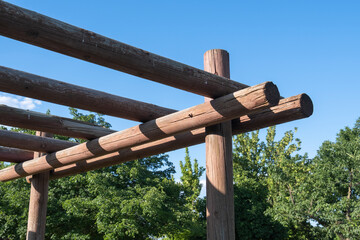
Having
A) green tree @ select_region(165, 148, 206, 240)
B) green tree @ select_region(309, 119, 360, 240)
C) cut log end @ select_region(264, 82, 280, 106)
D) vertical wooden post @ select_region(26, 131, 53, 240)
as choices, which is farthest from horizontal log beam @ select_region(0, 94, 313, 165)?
green tree @ select_region(309, 119, 360, 240)

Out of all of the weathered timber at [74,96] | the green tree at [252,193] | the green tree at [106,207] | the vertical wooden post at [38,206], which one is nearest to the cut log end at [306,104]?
the weathered timber at [74,96]

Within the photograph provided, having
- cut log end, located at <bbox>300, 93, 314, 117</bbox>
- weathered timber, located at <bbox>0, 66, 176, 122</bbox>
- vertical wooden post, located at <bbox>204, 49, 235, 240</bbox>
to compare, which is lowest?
vertical wooden post, located at <bbox>204, 49, 235, 240</bbox>

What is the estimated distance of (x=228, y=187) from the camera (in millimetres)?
3994

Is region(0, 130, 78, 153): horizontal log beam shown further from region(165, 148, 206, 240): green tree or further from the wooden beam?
region(165, 148, 206, 240): green tree

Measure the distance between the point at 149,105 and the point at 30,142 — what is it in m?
2.57

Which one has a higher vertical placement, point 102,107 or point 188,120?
point 102,107

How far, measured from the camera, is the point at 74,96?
3.98 metres

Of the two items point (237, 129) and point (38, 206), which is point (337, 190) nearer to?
point (38, 206)

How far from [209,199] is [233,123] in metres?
1.08

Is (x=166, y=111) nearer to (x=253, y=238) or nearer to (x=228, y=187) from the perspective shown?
(x=228, y=187)

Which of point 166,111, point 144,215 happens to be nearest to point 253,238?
point 144,215

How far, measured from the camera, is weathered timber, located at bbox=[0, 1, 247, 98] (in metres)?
2.57

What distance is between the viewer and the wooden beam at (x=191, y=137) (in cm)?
395

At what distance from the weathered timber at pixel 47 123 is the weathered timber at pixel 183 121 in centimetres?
19
